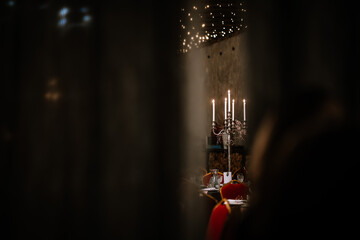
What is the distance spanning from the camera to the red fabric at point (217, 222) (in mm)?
1606

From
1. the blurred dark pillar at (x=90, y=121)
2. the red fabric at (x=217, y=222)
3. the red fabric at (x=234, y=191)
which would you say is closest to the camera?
the blurred dark pillar at (x=90, y=121)

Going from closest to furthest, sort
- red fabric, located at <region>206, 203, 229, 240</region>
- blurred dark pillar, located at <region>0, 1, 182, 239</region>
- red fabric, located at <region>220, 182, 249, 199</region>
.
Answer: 1. blurred dark pillar, located at <region>0, 1, 182, 239</region>
2. red fabric, located at <region>206, 203, 229, 240</region>
3. red fabric, located at <region>220, 182, 249, 199</region>

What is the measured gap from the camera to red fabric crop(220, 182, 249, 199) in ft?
9.65

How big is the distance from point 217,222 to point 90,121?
1.06 meters

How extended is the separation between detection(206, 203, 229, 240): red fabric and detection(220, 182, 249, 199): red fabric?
126 centimetres

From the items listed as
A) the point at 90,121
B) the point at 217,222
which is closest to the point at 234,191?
the point at 217,222

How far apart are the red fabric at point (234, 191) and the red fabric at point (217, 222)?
126cm

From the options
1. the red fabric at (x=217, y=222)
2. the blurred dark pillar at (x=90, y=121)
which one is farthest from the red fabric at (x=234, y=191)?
the blurred dark pillar at (x=90, y=121)

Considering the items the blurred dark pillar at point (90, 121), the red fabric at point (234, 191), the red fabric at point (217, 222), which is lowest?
the red fabric at point (234, 191)

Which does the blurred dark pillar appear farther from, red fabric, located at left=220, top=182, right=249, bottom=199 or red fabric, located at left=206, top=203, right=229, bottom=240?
red fabric, located at left=220, top=182, right=249, bottom=199

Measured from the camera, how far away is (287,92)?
1208mm

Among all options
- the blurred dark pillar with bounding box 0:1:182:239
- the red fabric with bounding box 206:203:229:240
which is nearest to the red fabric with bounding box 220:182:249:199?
the red fabric with bounding box 206:203:229:240

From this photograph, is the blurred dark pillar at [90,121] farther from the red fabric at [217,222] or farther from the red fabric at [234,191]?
the red fabric at [234,191]

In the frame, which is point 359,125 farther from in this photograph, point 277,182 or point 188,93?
point 188,93
